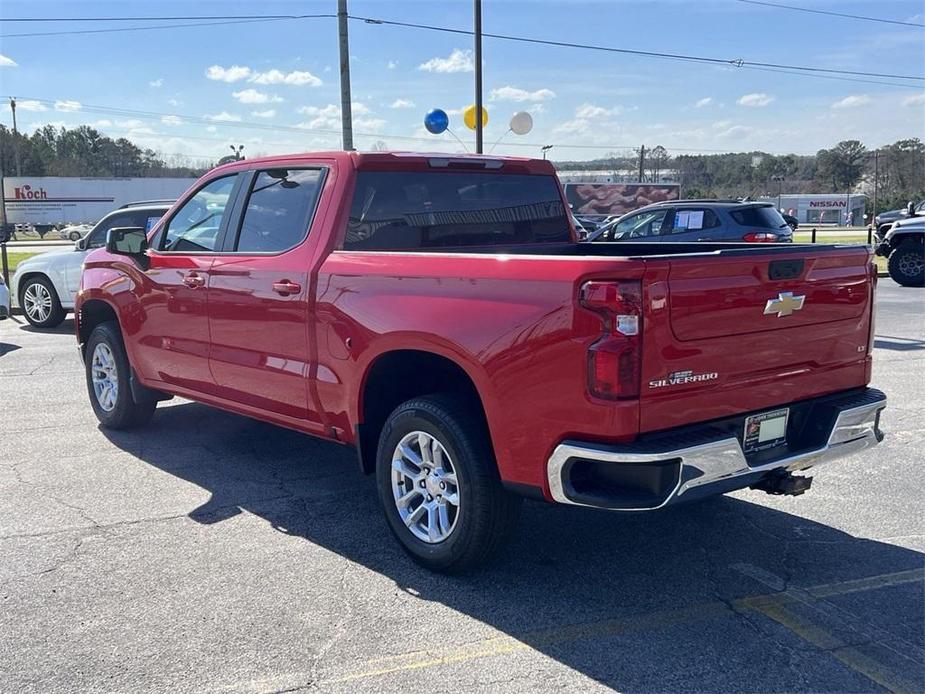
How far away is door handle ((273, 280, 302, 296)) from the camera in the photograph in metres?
4.65

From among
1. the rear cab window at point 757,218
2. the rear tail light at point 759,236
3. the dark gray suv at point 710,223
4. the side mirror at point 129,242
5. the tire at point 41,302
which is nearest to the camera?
the side mirror at point 129,242

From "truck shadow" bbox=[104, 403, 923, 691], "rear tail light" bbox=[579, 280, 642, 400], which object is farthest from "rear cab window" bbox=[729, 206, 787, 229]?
"rear tail light" bbox=[579, 280, 642, 400]

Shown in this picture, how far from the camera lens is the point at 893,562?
13.7 feet

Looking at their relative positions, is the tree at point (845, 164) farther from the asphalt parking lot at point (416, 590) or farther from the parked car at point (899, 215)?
the asphalt parking lot at point (416, 590)

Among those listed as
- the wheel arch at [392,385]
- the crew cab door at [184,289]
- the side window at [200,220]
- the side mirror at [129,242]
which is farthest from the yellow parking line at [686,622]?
the side mirror at [129,242]

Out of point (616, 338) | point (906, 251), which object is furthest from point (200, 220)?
point (906, 251)

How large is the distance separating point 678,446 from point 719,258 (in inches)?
30.7

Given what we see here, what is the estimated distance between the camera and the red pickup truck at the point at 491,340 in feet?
10.9

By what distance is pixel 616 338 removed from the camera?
10.6 feet

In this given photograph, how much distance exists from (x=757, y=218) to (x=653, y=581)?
1301 centimetres

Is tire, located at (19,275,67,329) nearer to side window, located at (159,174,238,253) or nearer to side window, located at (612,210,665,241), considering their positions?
side window, located at (159,174,238,253)

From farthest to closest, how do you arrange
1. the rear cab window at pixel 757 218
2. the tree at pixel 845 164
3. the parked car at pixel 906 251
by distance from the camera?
the tree at pixel 845 164 < the parked car at pixel 906 251 < the rear cab window at pixel 757 218

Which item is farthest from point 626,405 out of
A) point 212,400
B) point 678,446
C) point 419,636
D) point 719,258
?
point 212,400

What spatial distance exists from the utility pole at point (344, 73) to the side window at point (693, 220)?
6.70 metres
